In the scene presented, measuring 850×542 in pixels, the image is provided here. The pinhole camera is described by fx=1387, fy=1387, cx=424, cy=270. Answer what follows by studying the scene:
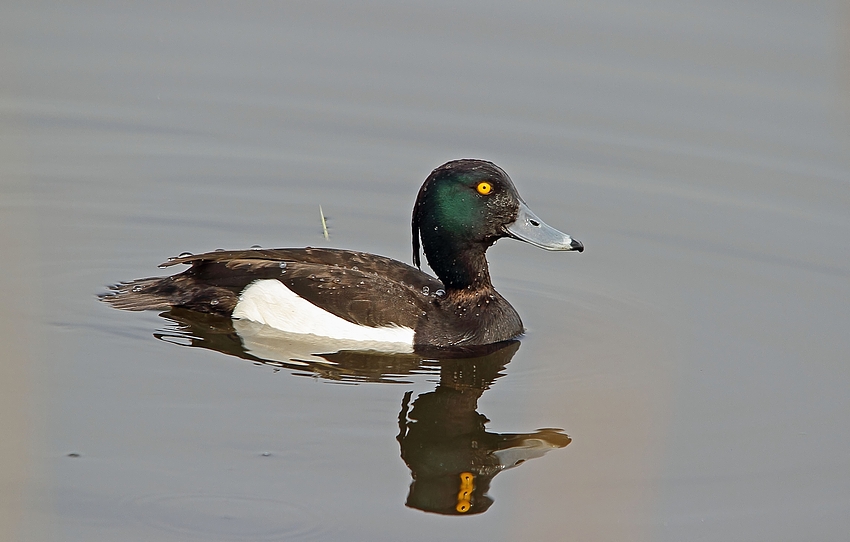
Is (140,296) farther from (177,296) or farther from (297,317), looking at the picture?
(297,317)

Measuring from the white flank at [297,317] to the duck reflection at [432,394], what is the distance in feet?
0.23

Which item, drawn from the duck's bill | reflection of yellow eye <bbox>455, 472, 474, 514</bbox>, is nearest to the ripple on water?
reflection of yellow eye <bbox>455, 472, 474, 514</bbox>

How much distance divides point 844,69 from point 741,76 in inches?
287

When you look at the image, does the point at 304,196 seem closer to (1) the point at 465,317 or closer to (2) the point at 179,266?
(2) the point at 179,266

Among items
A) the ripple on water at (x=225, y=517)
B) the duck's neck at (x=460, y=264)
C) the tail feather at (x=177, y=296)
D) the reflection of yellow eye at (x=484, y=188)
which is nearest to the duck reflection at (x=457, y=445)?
the ripple on water at (x=225, y=517)

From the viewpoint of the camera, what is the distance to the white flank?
352 inches

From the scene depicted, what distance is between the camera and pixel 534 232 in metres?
9.14

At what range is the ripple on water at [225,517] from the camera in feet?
20.8

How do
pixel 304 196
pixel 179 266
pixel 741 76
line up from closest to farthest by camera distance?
1. pixel 179 266
2. pixel 304 196
3. pixel 741 76

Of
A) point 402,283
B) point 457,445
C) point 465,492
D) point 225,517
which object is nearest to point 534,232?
point 402,283

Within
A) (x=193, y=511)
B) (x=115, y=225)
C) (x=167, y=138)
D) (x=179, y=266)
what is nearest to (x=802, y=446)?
(x=193, y=511)

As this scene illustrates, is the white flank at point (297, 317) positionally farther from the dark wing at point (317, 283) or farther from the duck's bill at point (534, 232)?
the duck's bill at point (534, 232)

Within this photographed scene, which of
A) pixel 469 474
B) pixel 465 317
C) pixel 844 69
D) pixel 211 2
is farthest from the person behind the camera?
pixel 211 2

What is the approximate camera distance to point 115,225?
1055 centimetres
